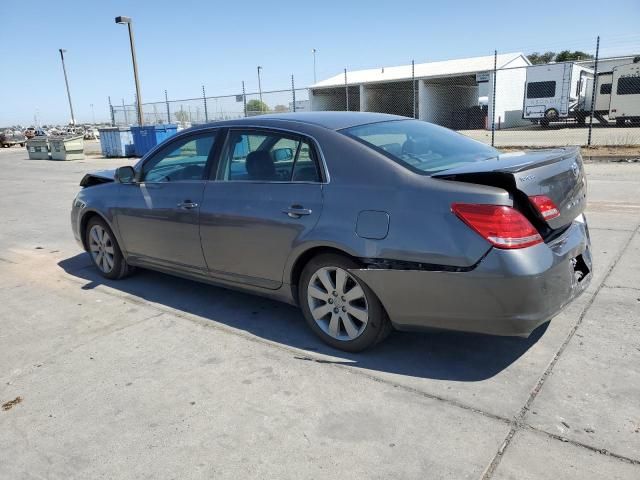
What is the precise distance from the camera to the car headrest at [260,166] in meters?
3.82

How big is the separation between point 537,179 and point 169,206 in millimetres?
2889

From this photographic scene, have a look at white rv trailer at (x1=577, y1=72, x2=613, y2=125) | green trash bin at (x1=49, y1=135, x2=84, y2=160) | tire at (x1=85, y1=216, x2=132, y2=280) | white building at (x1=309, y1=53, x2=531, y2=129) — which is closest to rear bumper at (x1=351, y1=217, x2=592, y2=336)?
tire at (x1=85, y1=216, x2=132, y2=280)

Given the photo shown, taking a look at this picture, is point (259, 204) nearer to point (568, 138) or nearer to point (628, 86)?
point (568, 138)

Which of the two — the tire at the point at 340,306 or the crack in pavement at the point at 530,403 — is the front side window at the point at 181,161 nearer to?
the tire at the point at 340,306

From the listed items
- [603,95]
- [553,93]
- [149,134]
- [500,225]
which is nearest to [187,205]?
[500,225]

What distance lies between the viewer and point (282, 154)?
3758 millimetres

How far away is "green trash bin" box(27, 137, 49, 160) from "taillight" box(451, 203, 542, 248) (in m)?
27.5

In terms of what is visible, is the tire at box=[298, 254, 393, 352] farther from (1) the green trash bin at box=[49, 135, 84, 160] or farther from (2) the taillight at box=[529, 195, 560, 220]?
(1) the green trash bin at box=[49, 135, 84, 160]

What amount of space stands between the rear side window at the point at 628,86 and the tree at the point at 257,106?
17.6m

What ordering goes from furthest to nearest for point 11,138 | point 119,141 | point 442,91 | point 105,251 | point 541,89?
1. point 11,138
2. point 442,91
3. point 541,89
4. point 119,141
5. point 105,251

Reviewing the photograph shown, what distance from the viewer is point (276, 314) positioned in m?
4.30

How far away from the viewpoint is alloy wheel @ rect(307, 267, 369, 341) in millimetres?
3363

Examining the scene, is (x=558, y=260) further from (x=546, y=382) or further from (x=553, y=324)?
(x=553, y=324)

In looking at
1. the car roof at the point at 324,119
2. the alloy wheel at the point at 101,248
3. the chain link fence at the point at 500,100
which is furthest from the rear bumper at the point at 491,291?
the chain link fence at the point at 500,100
